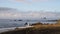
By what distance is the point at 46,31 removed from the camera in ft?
27.4

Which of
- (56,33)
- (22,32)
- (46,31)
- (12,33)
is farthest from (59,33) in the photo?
(12,33)

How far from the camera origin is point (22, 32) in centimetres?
800

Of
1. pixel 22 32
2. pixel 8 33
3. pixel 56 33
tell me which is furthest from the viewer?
pixel 56 33

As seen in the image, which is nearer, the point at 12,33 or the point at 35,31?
the point at 12,33

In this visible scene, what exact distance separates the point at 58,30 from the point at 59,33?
36 cm

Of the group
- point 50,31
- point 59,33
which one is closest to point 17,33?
point 50,31

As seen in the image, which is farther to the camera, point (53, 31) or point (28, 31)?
point (53, 31)

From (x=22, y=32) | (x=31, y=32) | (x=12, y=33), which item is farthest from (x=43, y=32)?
(x=12, y=33)

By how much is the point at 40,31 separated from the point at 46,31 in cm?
38

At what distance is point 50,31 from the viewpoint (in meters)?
8.47

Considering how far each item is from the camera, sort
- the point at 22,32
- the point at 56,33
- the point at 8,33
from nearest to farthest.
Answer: the point at 8,33, the point at 22,32, the point at 56,33

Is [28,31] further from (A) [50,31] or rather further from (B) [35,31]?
(A) [50,31]

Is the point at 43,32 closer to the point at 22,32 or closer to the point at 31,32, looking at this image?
the point at 31,32

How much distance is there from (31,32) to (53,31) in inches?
57.4
